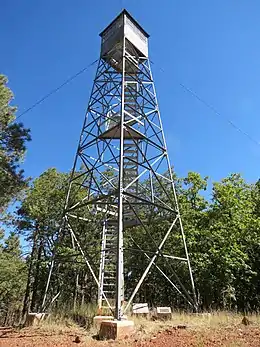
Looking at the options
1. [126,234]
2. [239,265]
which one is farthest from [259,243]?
[126,234]

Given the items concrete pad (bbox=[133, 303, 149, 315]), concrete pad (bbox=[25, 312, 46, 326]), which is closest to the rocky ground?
concrete pad (bbox=[25, 312, 46, 326])

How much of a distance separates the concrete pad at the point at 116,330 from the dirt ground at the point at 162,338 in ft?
0.51

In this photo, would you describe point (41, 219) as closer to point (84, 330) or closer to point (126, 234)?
point (126, 234)

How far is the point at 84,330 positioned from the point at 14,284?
15876 millimetres

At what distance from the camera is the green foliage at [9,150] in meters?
10.9

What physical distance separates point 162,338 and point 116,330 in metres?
0.85

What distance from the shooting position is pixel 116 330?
5.38 metres

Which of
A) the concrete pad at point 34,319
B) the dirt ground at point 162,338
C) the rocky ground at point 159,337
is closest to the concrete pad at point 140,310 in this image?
the rocky ground at point 159,337

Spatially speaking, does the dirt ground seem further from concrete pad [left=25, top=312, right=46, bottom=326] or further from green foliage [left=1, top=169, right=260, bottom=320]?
green foliage [left=1, top=169, right=260, bottom=320]

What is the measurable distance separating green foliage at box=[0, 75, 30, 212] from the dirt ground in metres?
5.73

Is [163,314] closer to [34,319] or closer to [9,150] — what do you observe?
[34,319]

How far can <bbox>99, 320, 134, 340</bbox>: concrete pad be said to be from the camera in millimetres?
5379

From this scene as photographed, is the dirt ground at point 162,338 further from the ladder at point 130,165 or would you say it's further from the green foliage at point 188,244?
the green foliage at point 188,244

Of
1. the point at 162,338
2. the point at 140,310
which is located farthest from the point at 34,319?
the point at 162,338
